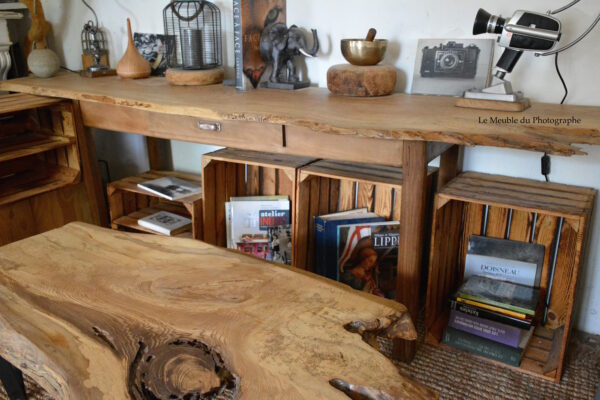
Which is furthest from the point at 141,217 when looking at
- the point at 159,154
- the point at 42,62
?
the point at 42,62

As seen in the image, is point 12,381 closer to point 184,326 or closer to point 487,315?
point 184,326

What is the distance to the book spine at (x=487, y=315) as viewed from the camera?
1.76m

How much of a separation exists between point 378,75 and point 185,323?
1.13 metres

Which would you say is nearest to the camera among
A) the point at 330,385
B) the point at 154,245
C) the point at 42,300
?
the point at 330,385

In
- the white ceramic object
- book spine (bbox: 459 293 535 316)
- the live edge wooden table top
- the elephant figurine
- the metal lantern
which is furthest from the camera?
the metal lantern

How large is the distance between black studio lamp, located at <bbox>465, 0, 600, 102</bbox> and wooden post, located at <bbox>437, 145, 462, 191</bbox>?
0.24 metres

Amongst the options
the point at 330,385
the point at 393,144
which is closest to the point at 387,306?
the point at 330,385

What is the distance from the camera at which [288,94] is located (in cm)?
198

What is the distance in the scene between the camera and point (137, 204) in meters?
2.61

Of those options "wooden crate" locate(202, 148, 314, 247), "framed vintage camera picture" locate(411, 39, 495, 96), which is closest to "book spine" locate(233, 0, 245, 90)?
"wooden crate" locate(202, 148, 314, 247)

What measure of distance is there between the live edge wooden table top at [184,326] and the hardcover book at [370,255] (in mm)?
805

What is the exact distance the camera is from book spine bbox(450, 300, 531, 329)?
1756mm

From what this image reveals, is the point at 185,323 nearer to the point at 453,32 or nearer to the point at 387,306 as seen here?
the point at 387,306

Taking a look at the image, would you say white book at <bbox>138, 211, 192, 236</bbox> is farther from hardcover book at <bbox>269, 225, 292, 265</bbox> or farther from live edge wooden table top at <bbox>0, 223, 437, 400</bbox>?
live edge wooden table top at <bbox>0, 223, 437, 400</bbox>
